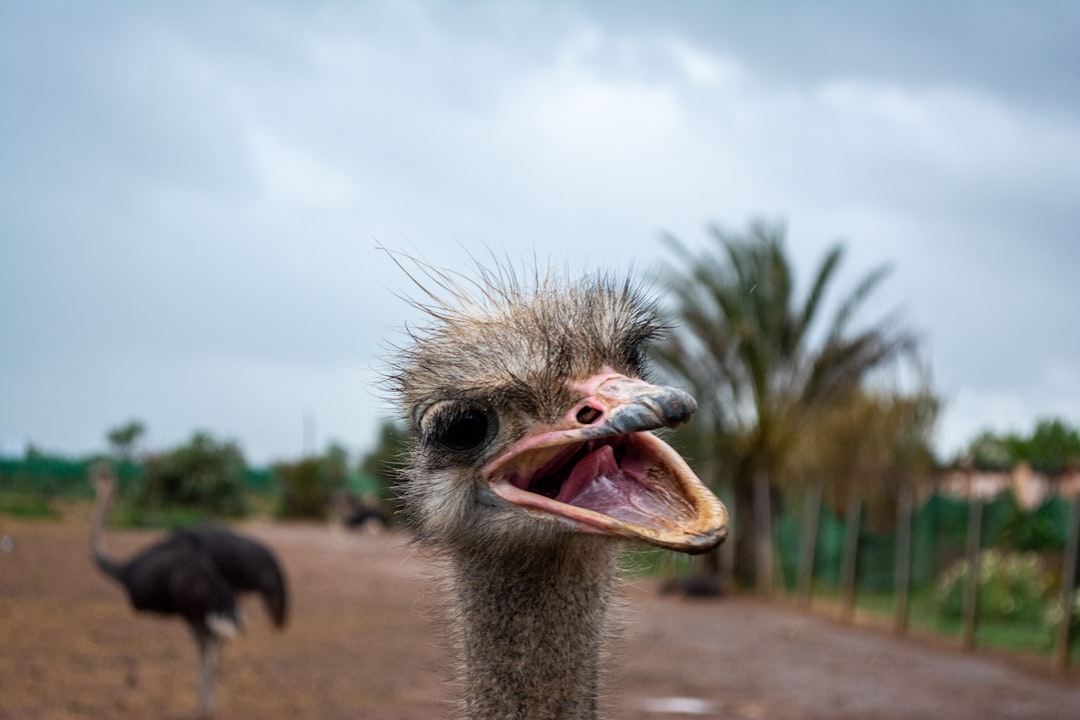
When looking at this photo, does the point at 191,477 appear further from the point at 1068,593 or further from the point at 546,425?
the point at 546,425

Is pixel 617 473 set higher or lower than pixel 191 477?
higher

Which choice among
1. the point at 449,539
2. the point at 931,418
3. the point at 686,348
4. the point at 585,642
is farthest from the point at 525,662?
the point at 931,418

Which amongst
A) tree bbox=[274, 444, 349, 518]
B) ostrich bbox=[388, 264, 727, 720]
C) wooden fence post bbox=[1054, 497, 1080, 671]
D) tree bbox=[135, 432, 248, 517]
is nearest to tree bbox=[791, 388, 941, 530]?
wooden fence post bbox=[1054, 497, 1080, 671]

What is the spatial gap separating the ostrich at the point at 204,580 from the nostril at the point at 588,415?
5.68 metres

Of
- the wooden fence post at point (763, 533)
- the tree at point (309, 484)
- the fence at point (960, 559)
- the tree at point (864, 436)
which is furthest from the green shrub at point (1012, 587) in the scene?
the tree at point (309, 484)

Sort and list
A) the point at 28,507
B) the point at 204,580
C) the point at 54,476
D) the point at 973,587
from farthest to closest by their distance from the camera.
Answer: the point at 54,476
the point at 28,507
the point at 973,587
the point at 204,580

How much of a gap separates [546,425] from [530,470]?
0.08 meters

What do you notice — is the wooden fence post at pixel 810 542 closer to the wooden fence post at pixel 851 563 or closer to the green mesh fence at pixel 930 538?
the green mesh fence at pixel 930 538

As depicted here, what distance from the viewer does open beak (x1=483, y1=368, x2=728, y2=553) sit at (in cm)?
145

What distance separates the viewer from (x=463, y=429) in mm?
1857

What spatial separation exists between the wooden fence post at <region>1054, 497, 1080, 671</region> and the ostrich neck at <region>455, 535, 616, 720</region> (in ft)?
25.6

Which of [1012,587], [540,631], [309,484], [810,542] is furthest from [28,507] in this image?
[540,631]

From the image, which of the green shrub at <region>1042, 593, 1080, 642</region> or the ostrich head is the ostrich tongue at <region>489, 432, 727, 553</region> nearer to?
the ostrich head

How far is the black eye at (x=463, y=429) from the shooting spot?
1823mm
